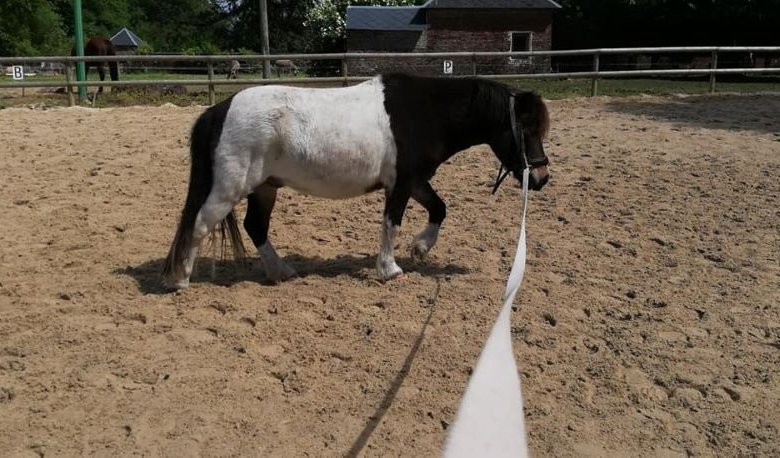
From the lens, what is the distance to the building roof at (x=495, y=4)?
1395 inches

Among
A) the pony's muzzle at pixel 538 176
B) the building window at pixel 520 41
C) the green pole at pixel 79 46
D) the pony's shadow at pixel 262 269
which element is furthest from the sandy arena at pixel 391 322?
the building window at pixel 520 41

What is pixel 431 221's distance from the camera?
5188 millimetres

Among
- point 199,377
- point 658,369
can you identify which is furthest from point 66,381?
point 658,369

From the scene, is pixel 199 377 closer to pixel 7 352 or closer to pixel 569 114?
pixel 7 352

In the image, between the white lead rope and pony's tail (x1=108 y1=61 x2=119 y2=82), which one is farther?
pony's tail (x1=108 y1=61 x2=119 y2=82)

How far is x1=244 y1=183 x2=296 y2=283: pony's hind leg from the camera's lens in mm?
4930

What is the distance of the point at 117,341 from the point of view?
3.87 m

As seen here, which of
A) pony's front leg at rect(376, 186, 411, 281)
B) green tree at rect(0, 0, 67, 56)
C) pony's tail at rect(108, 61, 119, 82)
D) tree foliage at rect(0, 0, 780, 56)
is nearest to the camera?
pony's front leg at rect(376, 186, 411, 281)

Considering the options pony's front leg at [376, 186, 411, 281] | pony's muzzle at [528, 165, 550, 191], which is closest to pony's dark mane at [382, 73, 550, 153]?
pony's muzzle at [528, 165, 550, 191]

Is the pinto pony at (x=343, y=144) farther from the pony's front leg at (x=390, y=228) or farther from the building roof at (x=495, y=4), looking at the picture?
the building roof at (x=495, y=4)

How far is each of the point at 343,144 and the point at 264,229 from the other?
1.00 metres

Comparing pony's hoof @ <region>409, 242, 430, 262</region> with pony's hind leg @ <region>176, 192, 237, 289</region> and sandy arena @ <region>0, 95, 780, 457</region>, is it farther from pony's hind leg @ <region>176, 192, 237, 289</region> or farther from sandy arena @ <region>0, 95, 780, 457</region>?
pony's hind leg @ <region>176, 192, 237, 289</region>

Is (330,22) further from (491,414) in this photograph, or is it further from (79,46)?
(491,414)

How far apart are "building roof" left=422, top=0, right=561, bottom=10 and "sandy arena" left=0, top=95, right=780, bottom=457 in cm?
3018
